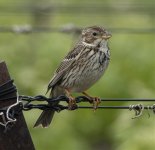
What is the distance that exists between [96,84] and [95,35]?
3372mm

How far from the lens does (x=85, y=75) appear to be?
11539mm

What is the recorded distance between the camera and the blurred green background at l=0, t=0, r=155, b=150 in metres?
13.0

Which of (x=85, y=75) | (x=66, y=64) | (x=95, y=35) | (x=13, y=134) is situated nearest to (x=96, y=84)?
(x=95, y=35)

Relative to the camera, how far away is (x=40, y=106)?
→ 9.37 metres

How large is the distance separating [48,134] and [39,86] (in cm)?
85

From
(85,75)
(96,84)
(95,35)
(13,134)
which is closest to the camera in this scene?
(13,134)

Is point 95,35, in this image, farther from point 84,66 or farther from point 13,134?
point 13,134

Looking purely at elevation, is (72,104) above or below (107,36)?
below

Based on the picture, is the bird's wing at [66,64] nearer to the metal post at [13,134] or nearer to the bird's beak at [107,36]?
the bird's beak at [107,36]

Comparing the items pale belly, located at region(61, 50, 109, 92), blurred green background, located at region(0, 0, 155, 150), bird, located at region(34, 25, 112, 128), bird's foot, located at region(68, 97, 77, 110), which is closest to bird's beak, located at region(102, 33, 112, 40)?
bird, located at region(34, 25, 112, 128)

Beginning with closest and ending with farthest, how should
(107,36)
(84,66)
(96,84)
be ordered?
(84,66) → (107,36) → (96,84)

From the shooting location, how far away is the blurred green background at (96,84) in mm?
13008

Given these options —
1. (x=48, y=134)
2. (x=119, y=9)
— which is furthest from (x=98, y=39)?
(x=119, y=9)

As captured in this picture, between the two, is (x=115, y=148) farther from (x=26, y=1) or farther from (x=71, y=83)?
(x=26, y=1)
